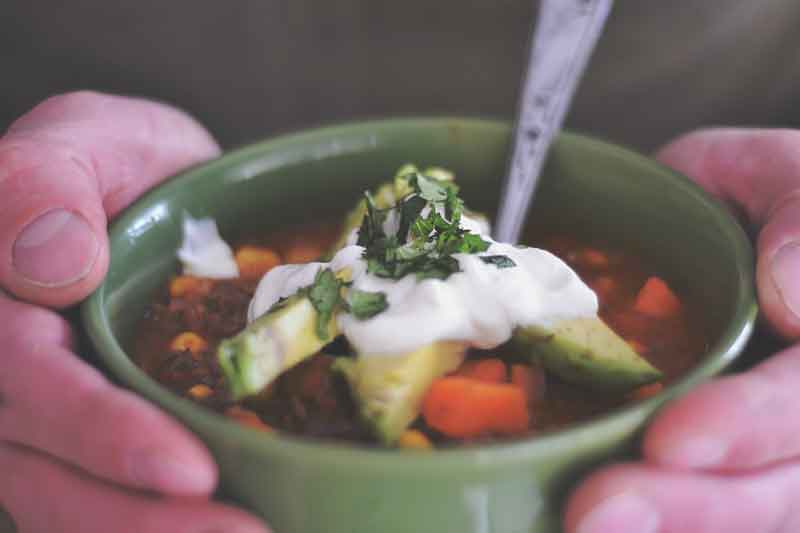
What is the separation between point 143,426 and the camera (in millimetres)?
998

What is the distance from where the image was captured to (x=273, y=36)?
218 cm

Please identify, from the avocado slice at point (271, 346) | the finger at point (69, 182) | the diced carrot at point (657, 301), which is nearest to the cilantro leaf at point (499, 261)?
the avocado slice at point (271, 346)

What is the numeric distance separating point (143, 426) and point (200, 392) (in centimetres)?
27

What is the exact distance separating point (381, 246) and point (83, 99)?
2.70 feet

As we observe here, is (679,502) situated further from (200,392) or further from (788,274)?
(200,392)

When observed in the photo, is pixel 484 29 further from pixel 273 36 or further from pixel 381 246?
pixel 381 246

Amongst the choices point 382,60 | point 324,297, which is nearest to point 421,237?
point 324,297

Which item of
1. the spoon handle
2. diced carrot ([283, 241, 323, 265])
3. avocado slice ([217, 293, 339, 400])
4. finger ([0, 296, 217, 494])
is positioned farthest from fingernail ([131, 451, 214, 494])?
the spoon handle

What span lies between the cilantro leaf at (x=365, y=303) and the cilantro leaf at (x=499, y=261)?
0.16 m

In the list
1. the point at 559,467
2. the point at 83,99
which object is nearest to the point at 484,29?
the point at 83,99

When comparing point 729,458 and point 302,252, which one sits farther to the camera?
point 302,252

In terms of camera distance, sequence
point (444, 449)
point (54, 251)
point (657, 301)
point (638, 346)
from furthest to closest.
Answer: point (657, 301), point (638, 346), point (54, 251), point (444, 449)

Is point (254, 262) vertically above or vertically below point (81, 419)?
below

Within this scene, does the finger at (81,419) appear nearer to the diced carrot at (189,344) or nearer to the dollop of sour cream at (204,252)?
the diced carrot at (189,344)
